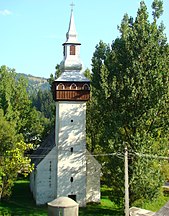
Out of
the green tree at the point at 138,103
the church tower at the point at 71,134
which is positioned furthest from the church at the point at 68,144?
the green tree at the point at 138,103

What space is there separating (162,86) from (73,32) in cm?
1015

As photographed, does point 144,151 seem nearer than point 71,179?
Yes

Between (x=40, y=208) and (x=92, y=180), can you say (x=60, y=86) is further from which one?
(x=40, y=208)

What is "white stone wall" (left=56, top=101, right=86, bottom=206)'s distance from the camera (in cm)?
3144

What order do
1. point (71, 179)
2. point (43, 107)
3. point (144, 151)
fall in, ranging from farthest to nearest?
1. point (43, 107)
2. point (71, 179)
3. point (144, 151)

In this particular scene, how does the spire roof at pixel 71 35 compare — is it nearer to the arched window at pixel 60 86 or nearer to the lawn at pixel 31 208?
the arched window at pixel 60 86

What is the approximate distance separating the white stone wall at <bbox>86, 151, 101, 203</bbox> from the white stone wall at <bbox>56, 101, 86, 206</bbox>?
5.07ft

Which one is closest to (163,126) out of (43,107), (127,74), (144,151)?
(144,151)

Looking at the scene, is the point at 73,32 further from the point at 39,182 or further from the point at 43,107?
the point at 43,107

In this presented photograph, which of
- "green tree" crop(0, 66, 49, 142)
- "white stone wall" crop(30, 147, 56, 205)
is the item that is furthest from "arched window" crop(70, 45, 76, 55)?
"green tree" crop(0, 66, 49, 142)

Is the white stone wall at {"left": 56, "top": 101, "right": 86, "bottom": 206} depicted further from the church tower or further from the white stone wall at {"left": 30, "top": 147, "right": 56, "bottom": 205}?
the white stone wall at {"left": 30, "top": 147, "right": 56, "bottom": 205}

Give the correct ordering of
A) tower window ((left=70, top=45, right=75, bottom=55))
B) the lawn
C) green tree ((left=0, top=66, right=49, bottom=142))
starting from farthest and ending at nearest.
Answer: green tree ((left=0, top=66, right=49, bottom=142))
tower window ((left=70, top=45, right=75, bottom=55))
the lawn

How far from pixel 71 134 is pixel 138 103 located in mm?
7022

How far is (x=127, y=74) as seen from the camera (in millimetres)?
27391
